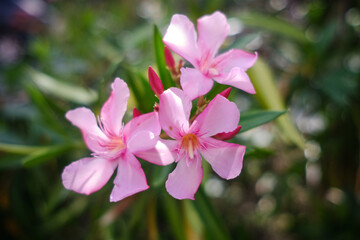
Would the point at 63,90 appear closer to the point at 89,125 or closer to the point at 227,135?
the point at 89,125

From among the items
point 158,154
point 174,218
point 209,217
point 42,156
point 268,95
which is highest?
point 158,154

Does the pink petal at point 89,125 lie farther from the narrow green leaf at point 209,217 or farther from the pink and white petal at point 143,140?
the narrow green leaf at point 209,217

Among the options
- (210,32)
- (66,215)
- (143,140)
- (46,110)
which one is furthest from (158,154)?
(66,215)

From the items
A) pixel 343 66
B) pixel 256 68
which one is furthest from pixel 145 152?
pixel 343 66

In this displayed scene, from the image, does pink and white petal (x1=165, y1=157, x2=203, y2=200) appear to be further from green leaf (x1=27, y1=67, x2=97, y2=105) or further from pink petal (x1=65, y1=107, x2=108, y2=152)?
green leaf (x1=27, y1=67, x2=97, y2=105)

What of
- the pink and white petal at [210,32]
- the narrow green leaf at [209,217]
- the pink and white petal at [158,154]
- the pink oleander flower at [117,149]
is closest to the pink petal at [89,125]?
the pink oleander flower at [117,149]

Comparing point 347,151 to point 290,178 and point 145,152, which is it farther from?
point 145,152

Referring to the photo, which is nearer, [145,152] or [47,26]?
[145,152]
